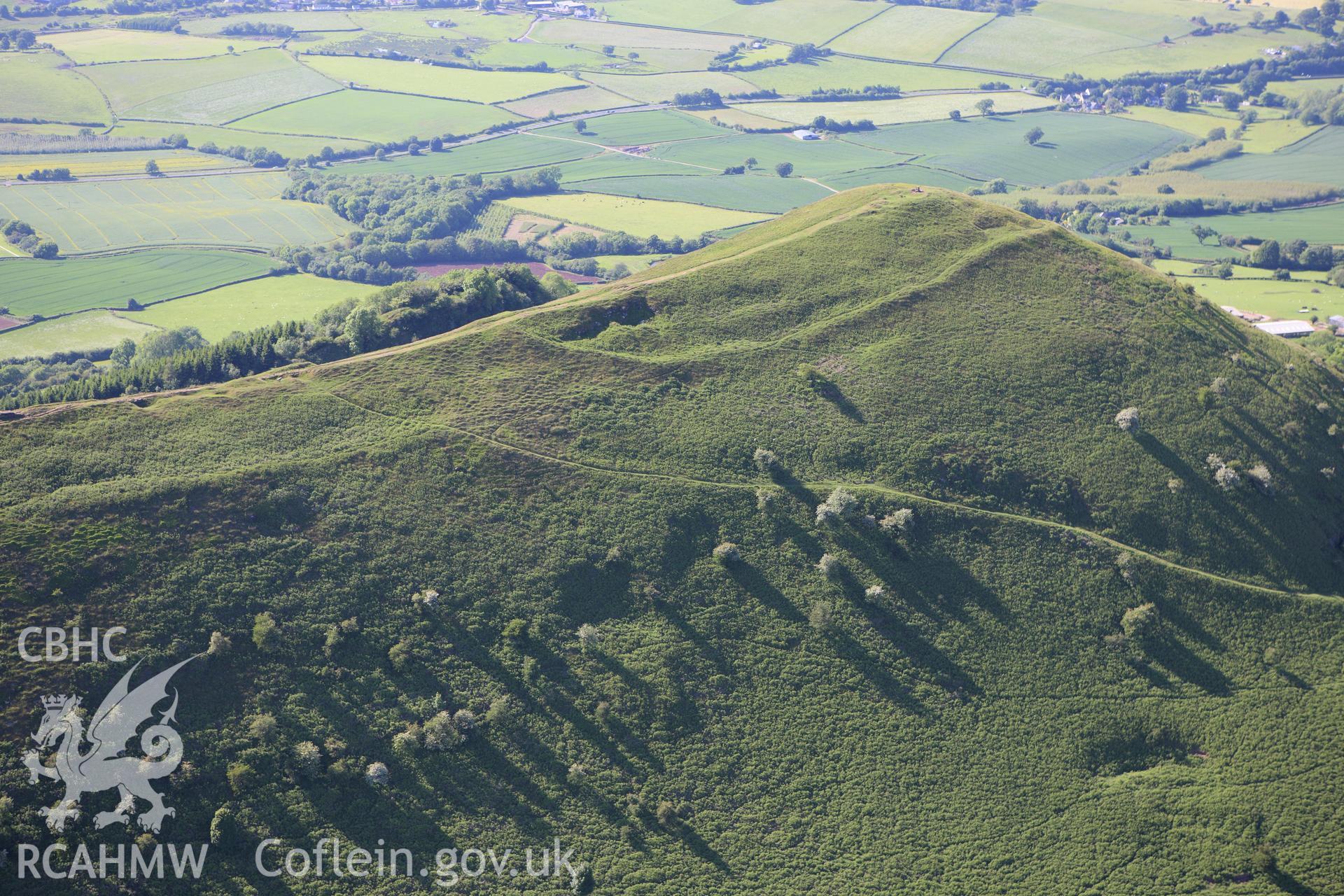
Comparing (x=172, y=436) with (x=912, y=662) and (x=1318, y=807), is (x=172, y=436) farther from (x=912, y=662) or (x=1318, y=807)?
(x=1318, y=807)

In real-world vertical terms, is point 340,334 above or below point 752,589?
above

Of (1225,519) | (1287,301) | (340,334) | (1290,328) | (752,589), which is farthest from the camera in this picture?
(1287,301)

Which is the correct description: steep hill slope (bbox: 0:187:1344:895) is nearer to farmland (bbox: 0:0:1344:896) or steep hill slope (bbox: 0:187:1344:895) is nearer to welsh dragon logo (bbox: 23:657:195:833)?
farmland (bbox: 0:0:1344:896)

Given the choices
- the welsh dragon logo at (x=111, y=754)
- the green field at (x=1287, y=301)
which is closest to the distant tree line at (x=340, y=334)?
the welsh dragon logo at (x=111, y=754)

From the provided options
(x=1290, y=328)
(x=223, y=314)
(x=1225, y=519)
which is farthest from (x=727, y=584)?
(x=1290, y=328)

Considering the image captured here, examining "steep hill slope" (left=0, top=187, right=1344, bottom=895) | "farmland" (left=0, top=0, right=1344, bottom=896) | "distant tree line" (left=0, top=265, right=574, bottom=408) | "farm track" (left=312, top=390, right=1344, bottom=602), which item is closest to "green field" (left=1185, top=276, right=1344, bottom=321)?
"farmland" (left=0, top=0, right=1344, bottom=896)

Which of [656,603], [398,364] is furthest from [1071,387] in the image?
[398,364]

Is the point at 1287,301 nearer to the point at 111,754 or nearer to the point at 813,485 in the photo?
the point at 813,485

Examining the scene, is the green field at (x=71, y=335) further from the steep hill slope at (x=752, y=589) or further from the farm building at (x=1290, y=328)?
the farm building at (x=1290, y=328)
